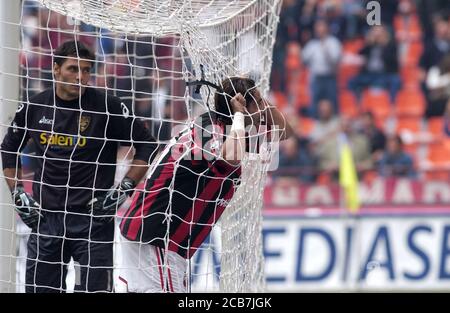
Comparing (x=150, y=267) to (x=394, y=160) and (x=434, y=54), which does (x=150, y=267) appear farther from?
(x=434, y=54)

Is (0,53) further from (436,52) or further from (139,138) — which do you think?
(436,52)

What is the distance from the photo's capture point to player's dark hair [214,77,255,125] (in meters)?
5.56

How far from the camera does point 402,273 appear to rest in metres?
10.2

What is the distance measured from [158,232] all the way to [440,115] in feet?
23.9

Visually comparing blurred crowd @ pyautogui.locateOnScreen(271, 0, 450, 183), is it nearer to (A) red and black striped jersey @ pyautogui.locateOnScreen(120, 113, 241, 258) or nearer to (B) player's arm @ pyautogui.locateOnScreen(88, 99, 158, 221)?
(B) player's arm @ pyautogui.locateOnScreen(88, 99, 158, 221)

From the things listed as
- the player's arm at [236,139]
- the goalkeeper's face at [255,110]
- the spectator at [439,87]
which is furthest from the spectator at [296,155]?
the player's arm at [236,139]

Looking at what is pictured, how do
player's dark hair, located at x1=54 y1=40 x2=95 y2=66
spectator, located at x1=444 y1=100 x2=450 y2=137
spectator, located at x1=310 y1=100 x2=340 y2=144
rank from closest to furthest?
player's dark hair, located at x1=54 y1=40 x2=95 y2=66 → spectator, located at x1=310 y1=100 x2=340 y2=144 → spectator, located at x1=444 y1=100 x2=450 y2=137

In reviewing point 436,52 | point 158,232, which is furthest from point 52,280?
point 436,52

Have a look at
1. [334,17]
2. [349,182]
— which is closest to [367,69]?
[334,17]

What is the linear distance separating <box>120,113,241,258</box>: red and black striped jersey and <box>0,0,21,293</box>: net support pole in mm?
618

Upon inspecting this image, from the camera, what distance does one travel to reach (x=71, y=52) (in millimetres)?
5863

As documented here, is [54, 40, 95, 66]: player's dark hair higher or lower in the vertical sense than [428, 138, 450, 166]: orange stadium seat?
higher

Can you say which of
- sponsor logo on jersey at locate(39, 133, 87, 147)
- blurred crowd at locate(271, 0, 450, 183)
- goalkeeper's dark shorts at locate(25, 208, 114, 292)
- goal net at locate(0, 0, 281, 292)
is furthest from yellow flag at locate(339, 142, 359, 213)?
sponsor logo on jersey at locate(39, 133, 87, 147)

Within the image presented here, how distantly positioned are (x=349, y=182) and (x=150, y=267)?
4864mm
